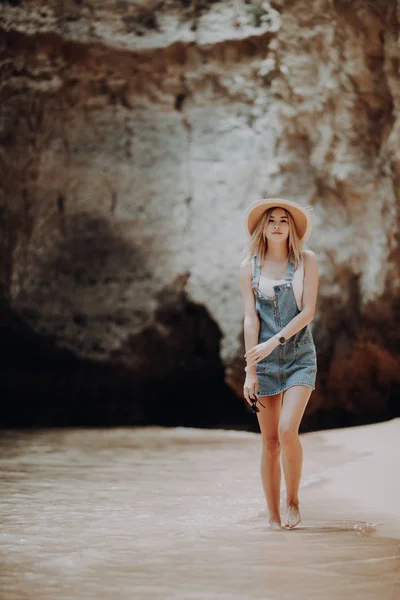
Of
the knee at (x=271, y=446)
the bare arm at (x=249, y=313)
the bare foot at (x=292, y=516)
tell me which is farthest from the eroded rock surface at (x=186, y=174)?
the bare foot at (x=292, y=516)

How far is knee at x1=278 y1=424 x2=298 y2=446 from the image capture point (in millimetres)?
3559

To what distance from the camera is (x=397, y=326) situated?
8.25 meters

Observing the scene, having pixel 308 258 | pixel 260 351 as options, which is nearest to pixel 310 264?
pixel 308 258

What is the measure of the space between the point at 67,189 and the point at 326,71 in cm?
329

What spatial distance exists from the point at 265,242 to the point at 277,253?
87mm

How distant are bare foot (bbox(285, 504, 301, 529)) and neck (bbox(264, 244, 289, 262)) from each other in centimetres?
108

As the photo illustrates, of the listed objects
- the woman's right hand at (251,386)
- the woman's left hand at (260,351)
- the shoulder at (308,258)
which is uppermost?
the shoulder at (308,258)

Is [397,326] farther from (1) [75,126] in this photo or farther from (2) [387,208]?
(1) [75,126]

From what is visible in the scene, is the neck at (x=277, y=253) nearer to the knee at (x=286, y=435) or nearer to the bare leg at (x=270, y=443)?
the bare leg at (x=270, y=443)

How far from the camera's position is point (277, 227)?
3.81 metres

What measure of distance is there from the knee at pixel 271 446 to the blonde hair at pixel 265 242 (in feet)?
2.56

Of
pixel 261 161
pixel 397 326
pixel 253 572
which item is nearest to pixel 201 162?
pixel 261 161

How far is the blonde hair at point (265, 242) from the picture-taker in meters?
3.83

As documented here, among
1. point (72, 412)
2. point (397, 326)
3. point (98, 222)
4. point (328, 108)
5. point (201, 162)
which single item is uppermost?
point (328, 108)
